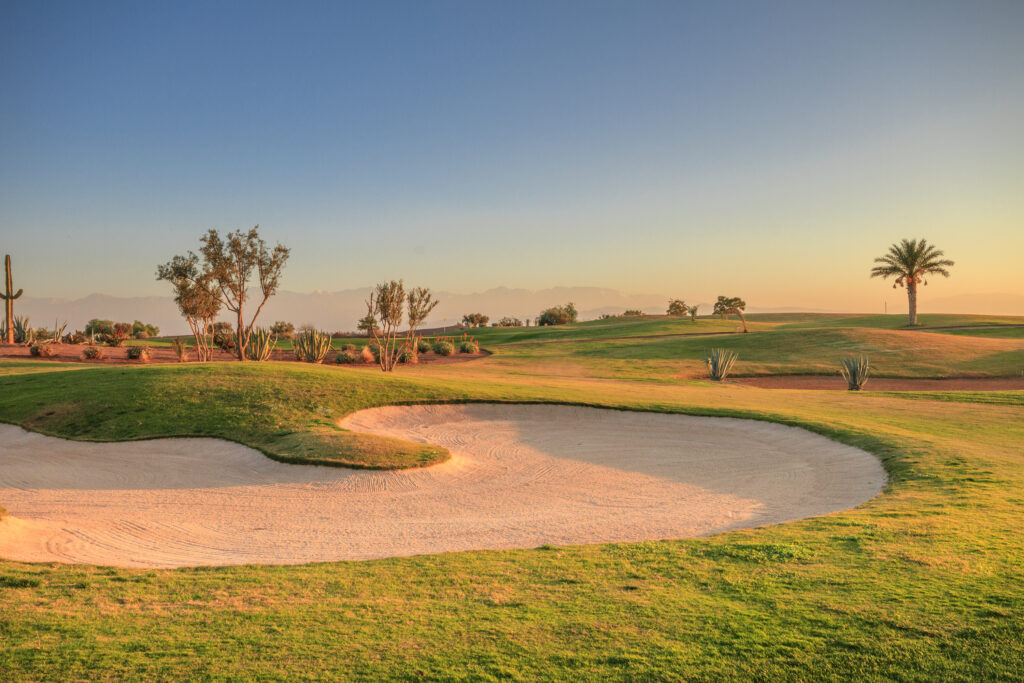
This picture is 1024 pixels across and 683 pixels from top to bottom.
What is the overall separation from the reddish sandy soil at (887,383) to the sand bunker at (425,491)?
1902 cm

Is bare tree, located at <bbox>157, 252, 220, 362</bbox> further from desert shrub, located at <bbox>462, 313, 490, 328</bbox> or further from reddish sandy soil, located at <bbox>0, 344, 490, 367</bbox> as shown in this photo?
desert shrub, located at <bbox>462, 313, 490, 328</bbox>

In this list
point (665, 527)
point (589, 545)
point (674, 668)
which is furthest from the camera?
point (665, 527)

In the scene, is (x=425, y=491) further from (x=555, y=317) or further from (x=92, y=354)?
(x=555, y=317)

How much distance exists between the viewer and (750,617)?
5531 mm

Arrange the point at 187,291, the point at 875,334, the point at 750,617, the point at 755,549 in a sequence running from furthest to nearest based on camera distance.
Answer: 1. the point at 875,334
2. the point at 187,291
3. the point at 755,549
4. the point at 750,617

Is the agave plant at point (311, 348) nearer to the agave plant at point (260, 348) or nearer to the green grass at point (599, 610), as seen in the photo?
the agave plant at point (260, 348)

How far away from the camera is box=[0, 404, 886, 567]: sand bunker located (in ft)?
30.5

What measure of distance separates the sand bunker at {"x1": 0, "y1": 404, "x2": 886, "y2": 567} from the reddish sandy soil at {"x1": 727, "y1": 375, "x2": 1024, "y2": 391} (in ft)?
62.4

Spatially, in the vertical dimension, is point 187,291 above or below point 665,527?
above

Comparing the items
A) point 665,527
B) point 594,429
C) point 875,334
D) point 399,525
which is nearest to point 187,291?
→ point 594,429

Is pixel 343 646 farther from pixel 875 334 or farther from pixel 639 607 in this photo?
pixel 875 334

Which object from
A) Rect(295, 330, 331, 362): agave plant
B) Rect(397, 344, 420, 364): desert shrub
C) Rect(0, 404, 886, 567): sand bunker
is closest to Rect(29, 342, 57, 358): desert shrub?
Rect(295, 330, 331, 362): agave plant

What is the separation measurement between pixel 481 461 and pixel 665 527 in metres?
6.15

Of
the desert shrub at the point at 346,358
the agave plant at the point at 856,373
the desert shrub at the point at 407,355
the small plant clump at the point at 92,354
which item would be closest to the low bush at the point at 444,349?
the desert shrub at the point at 407,355
